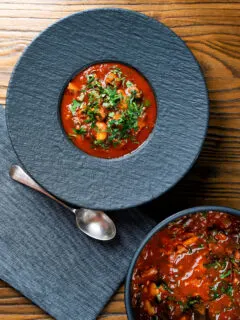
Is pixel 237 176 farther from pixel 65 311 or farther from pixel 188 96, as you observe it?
pixel 65 311

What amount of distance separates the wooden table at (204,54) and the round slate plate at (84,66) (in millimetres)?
227

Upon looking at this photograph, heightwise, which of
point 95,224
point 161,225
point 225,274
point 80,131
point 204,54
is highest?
point 204,54

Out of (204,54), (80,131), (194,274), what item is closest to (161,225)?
(194,274)

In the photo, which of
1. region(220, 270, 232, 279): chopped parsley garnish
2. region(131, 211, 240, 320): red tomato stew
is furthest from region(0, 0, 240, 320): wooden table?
region(220, 270, 232, 279): chopped parsley garnish

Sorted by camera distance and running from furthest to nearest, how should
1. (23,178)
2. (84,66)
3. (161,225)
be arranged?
(23,178)
(84,66)
(161,225)

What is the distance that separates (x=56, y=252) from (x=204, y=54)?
3.40 feet

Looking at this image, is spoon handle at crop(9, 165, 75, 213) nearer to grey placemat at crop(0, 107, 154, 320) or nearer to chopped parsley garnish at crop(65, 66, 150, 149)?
grey placemat at crop(0, 107, 154, 320)

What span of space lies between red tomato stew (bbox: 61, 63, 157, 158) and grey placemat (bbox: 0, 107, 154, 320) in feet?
1.00

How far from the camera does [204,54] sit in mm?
2209

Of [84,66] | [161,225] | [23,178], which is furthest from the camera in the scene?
[23,178]

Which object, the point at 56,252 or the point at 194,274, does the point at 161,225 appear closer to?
the point at 194,274

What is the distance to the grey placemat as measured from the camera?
2.15 m

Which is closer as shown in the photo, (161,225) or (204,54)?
(161,225)

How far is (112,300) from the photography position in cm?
216
